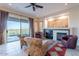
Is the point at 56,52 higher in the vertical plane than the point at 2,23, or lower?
lower

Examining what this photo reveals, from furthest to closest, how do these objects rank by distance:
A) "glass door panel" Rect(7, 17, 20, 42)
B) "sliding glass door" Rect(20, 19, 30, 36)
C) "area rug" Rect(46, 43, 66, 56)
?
"sliding glass door" Rect(20, 19, 30, 36) → "glass door panel" Rect(7, 17, 20, 42) → "area rug" Rect(46, 43, 66, 56)

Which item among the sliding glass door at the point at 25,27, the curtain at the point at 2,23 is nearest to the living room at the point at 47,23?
the curtain at the point at 2,23

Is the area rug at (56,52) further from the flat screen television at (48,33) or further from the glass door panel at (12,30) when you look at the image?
the glass door panel at (12,30)

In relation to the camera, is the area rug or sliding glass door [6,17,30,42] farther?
sliding glass door [6,17,30,42]

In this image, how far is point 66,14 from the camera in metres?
6.04

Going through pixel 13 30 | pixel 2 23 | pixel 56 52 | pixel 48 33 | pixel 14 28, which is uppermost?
pixel 2 23

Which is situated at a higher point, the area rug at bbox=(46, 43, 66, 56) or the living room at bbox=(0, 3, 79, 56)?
the living room at bbox=(0, 3, 79, 56)

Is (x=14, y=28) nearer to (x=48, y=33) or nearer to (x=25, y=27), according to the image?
(x=25, y=27)

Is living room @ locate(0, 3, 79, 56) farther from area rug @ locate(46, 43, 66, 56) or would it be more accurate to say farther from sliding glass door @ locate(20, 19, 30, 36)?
area rug @ locate(46, 43, 66, 56)

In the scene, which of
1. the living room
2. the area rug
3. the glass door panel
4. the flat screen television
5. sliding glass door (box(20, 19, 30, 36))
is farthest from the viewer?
sliding glass door (box(20, 19, 30, 36))

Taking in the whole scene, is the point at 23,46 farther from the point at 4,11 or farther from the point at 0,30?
the point at 4,11

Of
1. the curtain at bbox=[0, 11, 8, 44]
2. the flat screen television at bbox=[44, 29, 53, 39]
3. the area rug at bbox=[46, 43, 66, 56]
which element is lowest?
the area rug at bbox=[46, 43, 66, 56]

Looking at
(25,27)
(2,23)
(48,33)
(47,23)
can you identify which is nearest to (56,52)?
(48,33)

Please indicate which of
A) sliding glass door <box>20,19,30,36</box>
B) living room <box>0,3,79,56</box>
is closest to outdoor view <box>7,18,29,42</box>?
living room <box>0,3,79,56</box>
